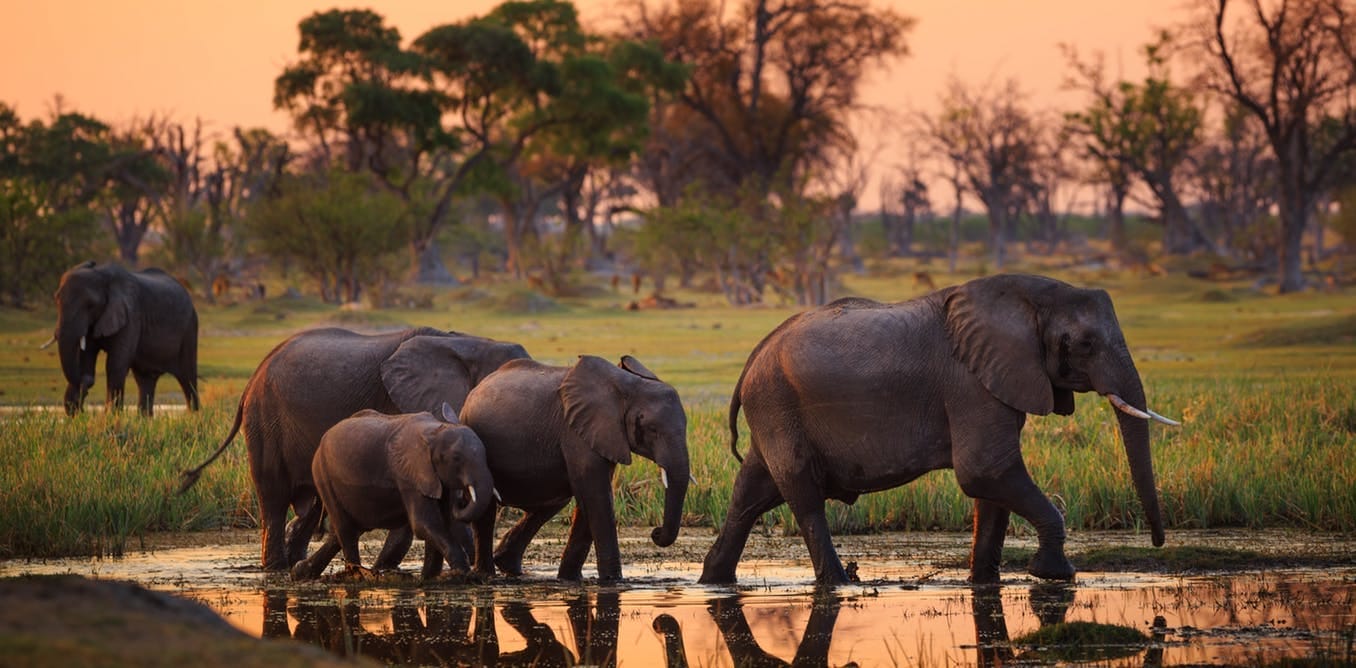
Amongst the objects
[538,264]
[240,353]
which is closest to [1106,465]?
[240,353]

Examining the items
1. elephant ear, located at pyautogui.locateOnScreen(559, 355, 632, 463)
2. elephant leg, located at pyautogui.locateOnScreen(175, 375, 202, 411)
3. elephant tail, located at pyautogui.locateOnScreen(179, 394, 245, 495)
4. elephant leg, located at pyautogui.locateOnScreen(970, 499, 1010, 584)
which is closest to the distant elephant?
elephant tail, located at pyautogui.locateOnScreen(179, 394, 245, 495)

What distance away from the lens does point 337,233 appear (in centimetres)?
4381

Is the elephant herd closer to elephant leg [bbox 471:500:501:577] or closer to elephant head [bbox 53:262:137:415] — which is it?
elephant leg [bbox 471:500:501:577]

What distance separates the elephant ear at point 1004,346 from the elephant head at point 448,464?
2317mm

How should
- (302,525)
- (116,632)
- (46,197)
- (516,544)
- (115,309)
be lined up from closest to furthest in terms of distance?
1. (116,632)
2. (516,544)
3. (302,525)
4. (115,309)
5. (46,197)

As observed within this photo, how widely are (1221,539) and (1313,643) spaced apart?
3961mm

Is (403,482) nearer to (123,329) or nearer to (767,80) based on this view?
(123,329)

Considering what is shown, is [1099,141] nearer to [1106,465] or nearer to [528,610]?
[1106,465]

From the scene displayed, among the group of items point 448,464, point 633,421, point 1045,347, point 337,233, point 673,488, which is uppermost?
point 337,233

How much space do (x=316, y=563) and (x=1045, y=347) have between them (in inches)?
148

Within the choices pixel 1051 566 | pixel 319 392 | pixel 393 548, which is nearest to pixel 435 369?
pixel 319 392

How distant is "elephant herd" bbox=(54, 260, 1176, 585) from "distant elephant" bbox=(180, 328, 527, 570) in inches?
16.1

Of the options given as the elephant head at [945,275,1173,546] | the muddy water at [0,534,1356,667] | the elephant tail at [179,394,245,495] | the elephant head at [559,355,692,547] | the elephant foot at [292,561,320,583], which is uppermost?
the elephant head at [945,275,1173,546]

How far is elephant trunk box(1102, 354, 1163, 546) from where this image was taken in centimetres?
858
